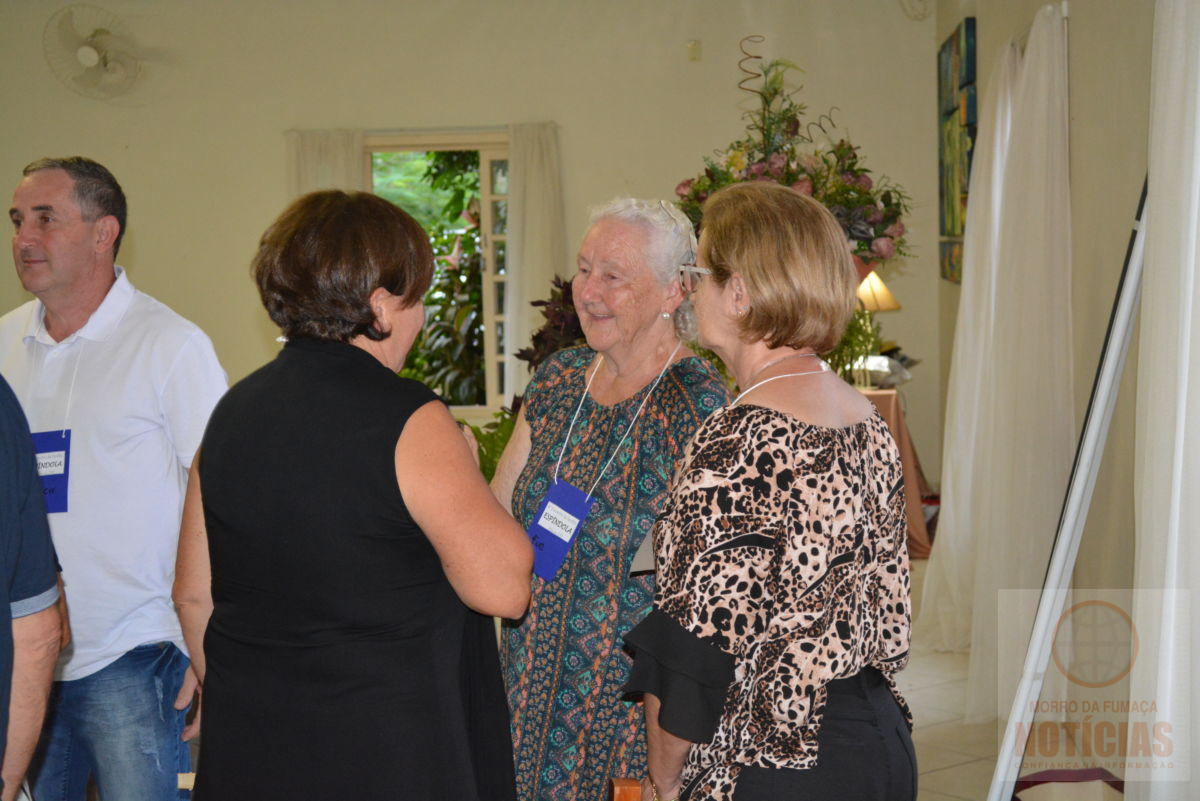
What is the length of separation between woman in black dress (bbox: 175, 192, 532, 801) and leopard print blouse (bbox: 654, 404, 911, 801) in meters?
Result: 0.26

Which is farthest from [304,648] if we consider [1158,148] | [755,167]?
[755,167]

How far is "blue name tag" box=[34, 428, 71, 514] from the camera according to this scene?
2.10m

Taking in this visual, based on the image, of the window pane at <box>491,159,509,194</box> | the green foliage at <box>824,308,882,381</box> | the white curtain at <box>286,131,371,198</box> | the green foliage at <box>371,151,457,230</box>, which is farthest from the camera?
the green foliage at <box>371,151,457,230</box>

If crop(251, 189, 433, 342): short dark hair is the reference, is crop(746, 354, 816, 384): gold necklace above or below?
below

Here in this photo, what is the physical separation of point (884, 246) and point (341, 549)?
286 cm

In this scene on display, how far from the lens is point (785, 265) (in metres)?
1.43

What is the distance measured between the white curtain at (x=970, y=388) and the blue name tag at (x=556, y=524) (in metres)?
2.84

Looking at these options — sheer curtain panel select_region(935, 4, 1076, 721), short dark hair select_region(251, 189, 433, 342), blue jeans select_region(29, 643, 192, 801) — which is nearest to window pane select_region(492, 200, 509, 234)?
sheer curtain panel select_region(935, 4, 1076, 721)

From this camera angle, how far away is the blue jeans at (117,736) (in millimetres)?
2051

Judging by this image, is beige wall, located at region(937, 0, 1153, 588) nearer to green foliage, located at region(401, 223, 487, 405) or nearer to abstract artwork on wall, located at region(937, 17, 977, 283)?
abstract artwork on wall, located at region(937, 17, 977, 283)

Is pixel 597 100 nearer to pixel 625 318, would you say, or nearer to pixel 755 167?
pixel 755 167

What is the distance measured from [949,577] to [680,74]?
5107 millimetres

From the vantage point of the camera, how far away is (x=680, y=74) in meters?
8.73

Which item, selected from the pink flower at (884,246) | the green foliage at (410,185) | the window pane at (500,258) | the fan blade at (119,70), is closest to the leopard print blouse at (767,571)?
the pink flower at (884,246)
